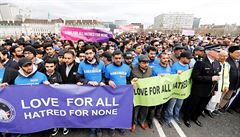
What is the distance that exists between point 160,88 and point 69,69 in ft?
6.82

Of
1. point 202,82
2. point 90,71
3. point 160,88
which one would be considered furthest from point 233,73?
point 90,71

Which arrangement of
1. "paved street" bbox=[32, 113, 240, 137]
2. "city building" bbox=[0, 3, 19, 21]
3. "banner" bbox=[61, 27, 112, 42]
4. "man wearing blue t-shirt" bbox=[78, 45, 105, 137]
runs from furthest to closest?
"city building" bbox=[0, 3, 19, 21] < "banner" bbox=[61, 27, 112, 42] < "paved street" bbox=[32, 113, 240, 137] < "man wearing blue t-shirt" bbox=[78, 45, 105, 137]

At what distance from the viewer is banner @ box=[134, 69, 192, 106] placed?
3.90 metres

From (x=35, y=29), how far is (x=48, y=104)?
107532 millimetres

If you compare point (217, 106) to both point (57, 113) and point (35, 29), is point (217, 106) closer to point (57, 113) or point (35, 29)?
point (57, 113)

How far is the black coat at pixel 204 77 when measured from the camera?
4078 mm

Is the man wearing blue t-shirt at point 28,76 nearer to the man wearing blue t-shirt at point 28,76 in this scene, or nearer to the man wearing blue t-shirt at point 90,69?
the man wearing blue t-shirt at point 28,76

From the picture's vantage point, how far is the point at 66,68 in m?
4.09

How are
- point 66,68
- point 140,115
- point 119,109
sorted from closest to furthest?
1. point 119,109
2. point 66,68
3. point 140,115

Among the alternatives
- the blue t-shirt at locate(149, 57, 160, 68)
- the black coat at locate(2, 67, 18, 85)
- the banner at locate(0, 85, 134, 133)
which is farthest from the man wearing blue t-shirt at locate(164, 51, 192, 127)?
the black coat at locate(2, 67, 18, 85)

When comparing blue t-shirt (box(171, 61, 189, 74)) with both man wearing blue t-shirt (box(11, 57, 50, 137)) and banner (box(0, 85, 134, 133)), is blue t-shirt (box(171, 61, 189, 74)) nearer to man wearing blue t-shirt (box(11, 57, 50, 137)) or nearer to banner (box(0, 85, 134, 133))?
banner (box(0, 85, 134, 133))

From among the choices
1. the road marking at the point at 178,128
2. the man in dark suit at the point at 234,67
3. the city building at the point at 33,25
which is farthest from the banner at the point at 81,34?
the city building at the point at 33,25

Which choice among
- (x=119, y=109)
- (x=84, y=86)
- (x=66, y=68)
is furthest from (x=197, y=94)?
(x=66, y=68)

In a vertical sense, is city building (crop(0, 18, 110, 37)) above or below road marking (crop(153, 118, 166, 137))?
above
